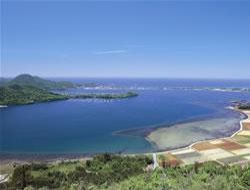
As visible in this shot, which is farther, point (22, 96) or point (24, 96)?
point (24, 96)

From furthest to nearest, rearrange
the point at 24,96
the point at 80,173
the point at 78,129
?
the point at 24,96, the point at 78,129, the point at 80,173

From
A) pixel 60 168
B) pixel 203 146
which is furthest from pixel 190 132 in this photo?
pixel 60 168

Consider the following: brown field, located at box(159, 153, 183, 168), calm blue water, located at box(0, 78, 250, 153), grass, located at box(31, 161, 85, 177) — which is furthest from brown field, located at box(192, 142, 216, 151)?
grass, located at box(31, 161, 85, 177)

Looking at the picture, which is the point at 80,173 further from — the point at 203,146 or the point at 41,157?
the point at 203,146

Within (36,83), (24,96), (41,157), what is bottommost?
(41,157)

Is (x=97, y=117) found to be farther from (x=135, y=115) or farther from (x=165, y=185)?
(x=165, y=185)

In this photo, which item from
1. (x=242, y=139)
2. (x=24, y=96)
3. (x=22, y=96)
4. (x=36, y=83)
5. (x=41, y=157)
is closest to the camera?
(x=41, y=157)

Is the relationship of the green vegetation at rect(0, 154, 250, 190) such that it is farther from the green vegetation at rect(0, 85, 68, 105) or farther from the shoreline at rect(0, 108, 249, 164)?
the green vegetation at rect(0, 85, 68, 105)

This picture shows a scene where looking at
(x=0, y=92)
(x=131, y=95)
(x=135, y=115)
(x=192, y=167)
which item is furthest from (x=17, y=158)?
(x=131, y=95)

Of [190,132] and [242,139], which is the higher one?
[242,139]
